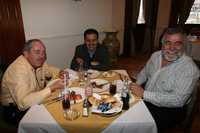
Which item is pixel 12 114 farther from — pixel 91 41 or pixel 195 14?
pixel 195 14

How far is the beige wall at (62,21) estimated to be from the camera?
3.69m

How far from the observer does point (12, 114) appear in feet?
6.14

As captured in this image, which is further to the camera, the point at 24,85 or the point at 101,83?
the point at 101,83

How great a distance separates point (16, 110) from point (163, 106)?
1295 millimetres

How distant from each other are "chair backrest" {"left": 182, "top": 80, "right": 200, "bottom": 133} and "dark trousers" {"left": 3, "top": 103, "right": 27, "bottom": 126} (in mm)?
1428

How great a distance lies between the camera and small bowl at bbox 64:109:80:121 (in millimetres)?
1412

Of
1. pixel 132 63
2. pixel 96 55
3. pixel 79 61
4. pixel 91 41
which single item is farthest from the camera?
pixel 132 63

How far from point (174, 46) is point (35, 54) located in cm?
123

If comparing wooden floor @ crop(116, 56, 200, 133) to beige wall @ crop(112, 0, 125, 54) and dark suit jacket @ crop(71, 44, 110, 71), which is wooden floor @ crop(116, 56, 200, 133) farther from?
dark suit jacket @ crop(71, 44, 110, 71)

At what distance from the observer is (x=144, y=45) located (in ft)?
19.1

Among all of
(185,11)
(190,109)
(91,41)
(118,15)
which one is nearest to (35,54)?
(91,41)

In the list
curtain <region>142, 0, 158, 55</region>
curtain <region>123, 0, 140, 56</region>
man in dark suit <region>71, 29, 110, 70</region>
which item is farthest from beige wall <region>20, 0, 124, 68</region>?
man in dark suit <region>71, 29, 110, 70</region>

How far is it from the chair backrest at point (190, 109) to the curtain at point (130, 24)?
3.81 metres

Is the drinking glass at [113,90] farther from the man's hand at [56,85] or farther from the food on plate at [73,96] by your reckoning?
the man's hand at [56,85]
